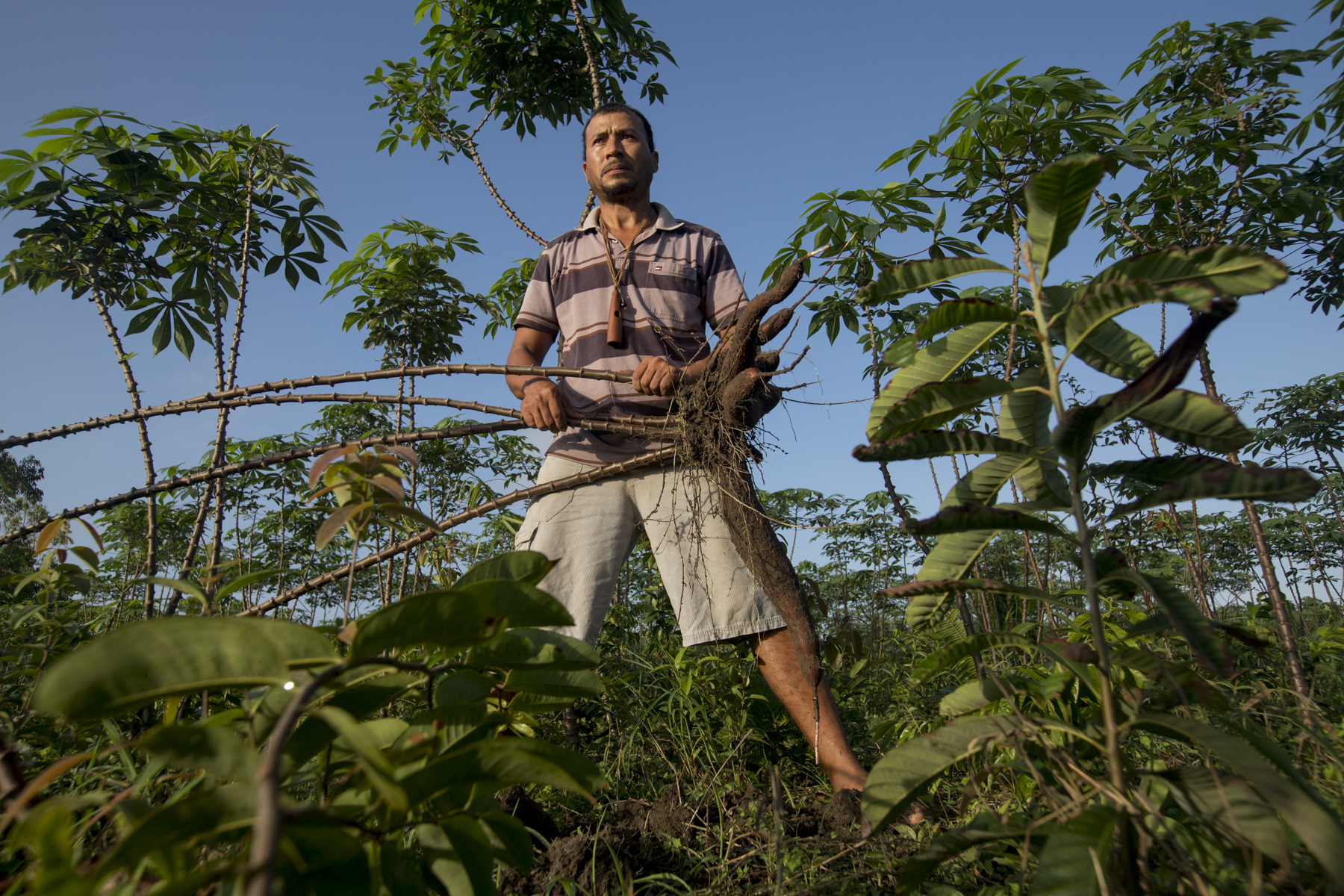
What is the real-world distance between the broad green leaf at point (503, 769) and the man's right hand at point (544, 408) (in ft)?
4.75

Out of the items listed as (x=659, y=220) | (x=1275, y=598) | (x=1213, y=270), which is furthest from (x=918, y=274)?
(x=1275, y=598)

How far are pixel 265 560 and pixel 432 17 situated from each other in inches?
229

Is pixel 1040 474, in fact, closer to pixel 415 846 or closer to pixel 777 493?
pixel 415 846

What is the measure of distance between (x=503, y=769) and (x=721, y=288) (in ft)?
6.79

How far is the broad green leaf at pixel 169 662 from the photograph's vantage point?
52cm

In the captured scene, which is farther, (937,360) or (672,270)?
(672,270)

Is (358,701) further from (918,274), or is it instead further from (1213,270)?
(1213,270)

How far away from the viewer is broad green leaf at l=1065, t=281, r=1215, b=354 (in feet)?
2.64

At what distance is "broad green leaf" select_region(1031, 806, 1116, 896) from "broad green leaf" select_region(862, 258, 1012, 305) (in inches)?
28.5

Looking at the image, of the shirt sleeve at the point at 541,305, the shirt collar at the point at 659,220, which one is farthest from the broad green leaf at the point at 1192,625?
Answer: the shirt sleeve at the point at 541,305

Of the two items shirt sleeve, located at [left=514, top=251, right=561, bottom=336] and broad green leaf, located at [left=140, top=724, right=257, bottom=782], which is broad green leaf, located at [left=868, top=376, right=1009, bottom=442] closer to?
broad green leaf, located at [left=140, top=724, right=257, bottom=782]

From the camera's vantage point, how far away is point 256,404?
2.04 m

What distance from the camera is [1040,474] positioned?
3.53 ft

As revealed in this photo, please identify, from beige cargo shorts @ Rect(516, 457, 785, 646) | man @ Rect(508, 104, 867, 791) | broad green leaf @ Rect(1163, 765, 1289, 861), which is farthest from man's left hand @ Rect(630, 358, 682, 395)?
broad green leaf @ Rect(1163, 765, 1289, 861)
